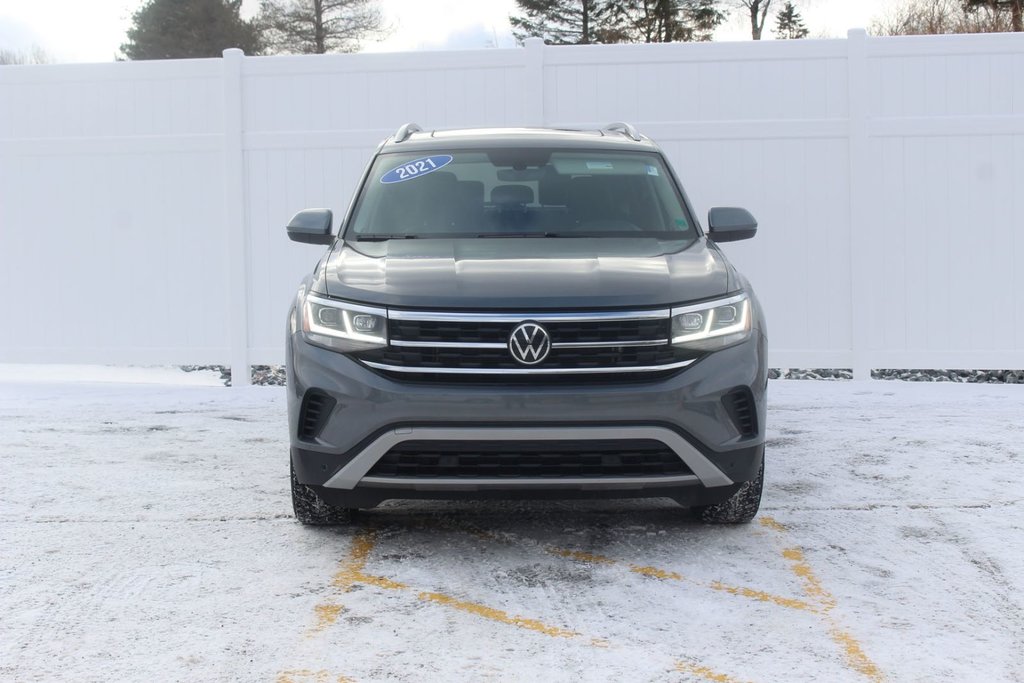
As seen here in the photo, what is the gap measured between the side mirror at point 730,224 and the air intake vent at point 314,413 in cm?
219

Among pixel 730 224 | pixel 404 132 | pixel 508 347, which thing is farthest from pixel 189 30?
pixel 508 347

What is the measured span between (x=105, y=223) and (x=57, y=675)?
671 cm

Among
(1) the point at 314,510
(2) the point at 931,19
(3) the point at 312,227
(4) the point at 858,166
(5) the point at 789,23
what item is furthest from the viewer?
(5) the point at 789,23

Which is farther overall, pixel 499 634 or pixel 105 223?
pixel 105 223

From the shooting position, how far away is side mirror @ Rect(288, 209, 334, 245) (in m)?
5.39

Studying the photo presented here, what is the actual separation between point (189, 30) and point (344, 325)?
35.2 metres

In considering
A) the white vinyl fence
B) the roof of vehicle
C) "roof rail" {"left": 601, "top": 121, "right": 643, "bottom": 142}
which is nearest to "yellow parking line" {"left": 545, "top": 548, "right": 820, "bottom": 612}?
the roof of vehicle

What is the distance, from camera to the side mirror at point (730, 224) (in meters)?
5.45

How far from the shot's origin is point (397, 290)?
13.6 ft

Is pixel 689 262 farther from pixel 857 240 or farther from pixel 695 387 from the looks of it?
pixel 857 240

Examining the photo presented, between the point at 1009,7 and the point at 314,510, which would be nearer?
the point at 314,510

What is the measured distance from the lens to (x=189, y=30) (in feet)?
120

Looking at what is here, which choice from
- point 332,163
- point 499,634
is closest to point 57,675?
point 499,634

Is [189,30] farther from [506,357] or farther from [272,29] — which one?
[506,357]
